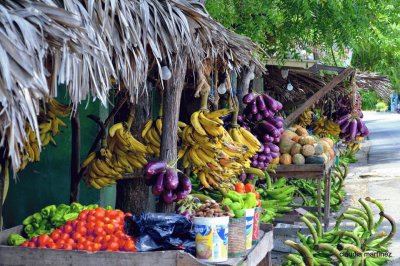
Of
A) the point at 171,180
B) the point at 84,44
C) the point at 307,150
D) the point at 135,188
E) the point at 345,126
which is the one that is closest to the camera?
the point at 84,44

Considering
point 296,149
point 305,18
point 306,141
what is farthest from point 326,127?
point 305,18

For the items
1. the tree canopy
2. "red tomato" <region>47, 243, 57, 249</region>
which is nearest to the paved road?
the tree canopy

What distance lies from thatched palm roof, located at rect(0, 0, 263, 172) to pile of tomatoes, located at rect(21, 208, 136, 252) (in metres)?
1.01

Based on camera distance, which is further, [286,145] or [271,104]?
[286,145]

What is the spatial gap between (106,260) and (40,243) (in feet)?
2.04

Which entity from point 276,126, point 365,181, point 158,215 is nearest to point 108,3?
point 158,215

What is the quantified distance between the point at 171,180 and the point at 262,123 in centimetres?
385

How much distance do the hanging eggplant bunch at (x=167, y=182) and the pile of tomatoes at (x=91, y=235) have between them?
0.47 m

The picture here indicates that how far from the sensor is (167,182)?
5801mm

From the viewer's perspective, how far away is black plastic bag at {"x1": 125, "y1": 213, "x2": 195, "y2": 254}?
16.8 feet

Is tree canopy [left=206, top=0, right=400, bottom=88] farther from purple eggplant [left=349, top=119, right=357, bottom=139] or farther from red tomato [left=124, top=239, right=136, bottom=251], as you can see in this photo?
red tomato [left=124, top=239, right=136, bottom=251]

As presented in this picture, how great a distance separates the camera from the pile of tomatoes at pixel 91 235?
5.11m

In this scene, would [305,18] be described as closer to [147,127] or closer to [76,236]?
[147,127]

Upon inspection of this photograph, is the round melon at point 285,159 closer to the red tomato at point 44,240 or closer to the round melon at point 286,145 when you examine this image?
the round melon at point 286,145
